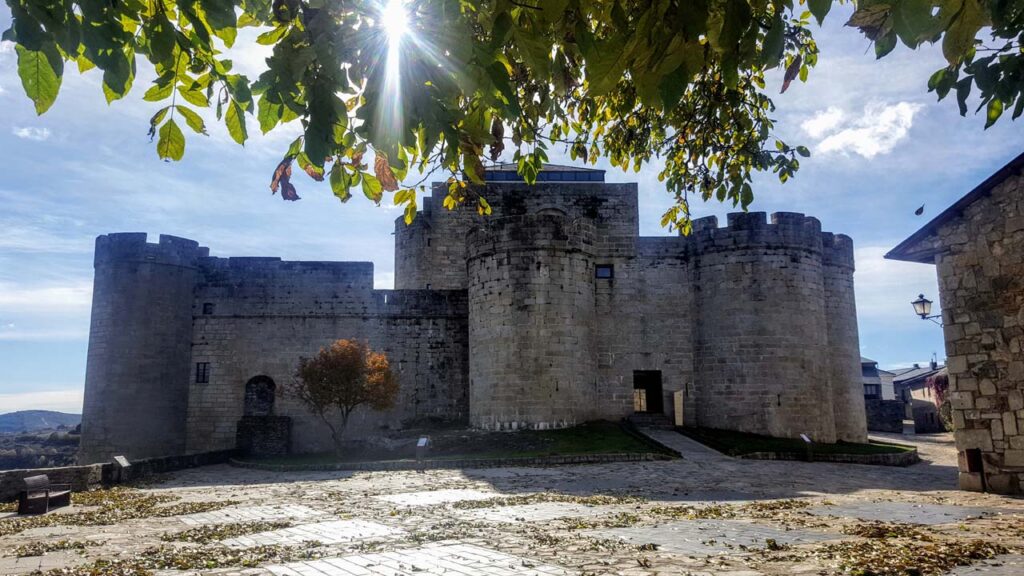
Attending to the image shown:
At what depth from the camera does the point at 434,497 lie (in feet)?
38.8

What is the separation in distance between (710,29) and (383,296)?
25.4 metres

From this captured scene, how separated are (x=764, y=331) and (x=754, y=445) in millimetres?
4794

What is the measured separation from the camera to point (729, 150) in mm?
7172

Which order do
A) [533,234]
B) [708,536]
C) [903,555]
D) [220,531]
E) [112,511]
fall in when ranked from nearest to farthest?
[903,555]
[708,536]
[220,531]
[112,511]
[533,234]

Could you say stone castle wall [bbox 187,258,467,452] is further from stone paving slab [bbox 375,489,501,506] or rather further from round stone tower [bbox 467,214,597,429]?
stone paving slab [bbox 375,489,501,506]

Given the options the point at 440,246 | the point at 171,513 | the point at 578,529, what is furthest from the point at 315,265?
the point at 578,529

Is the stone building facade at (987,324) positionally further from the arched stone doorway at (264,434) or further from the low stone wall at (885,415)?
the low stone wall at (885,415)

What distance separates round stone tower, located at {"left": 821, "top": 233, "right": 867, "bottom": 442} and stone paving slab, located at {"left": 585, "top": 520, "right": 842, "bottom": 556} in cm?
1973

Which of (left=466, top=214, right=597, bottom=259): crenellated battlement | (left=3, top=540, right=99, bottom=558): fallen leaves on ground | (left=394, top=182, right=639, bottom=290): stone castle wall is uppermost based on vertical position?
(left=394, top=182, right=639, bottom=290): stone castle wall

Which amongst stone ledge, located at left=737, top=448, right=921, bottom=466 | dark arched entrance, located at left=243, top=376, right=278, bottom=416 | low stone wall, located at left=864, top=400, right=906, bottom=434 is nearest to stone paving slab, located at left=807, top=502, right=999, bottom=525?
stone ledge, located at left=737, top=448, right=921, bottom=466

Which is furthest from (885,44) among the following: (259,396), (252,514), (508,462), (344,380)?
(259,396)

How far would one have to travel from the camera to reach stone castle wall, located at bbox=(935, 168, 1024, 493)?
37.4 ft

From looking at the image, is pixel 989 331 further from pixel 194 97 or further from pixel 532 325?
pixel 532 325

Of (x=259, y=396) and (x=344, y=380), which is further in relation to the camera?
(x=259, y=396)
